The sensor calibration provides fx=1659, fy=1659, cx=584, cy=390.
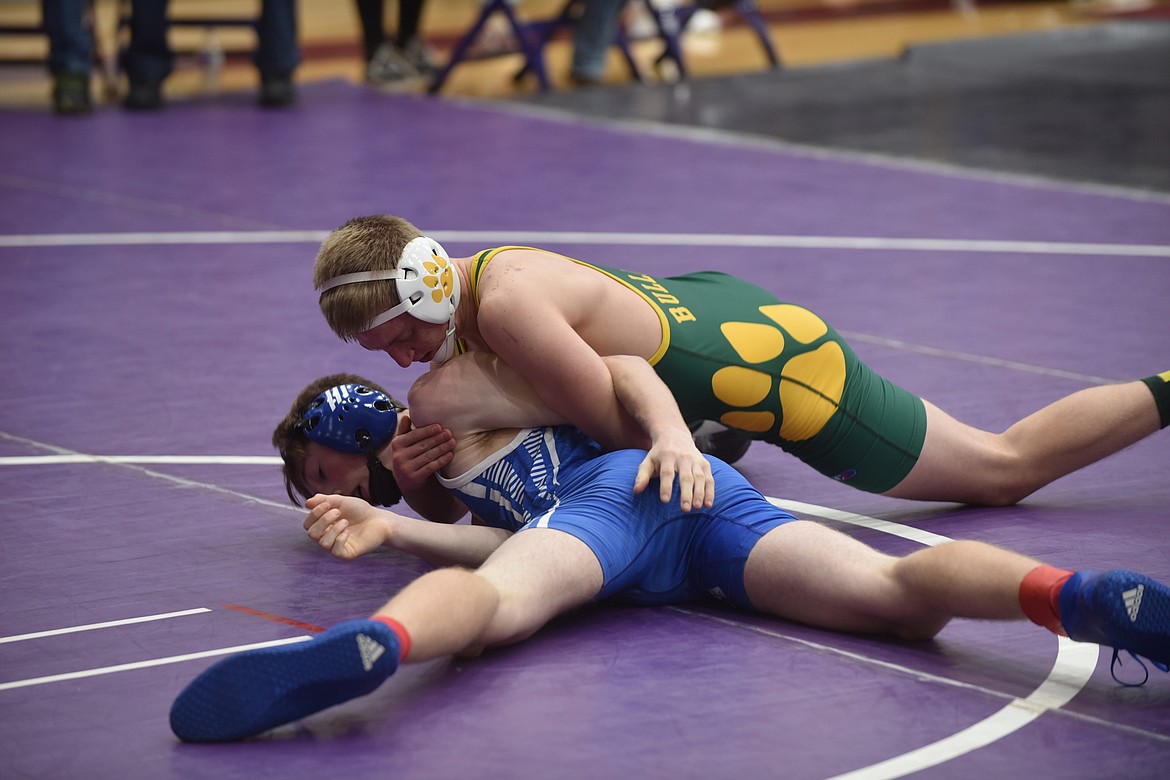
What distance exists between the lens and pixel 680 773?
2609 millimetres

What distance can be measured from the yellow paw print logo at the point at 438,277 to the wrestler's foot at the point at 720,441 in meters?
0.87

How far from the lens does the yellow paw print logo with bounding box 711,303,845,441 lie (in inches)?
146

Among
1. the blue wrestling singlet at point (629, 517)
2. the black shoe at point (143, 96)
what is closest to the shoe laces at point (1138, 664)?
the blue wrestling singlet at point (629, 517)

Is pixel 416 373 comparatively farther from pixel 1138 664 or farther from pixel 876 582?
pixel 1138 664

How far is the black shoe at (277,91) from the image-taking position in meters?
11.0

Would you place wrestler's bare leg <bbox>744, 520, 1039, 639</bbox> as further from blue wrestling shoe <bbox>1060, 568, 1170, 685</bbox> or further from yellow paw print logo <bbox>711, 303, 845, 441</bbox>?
yellow paw print logo <bbox>711, 303, 845, 441</bbox>

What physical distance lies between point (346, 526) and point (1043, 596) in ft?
4.48

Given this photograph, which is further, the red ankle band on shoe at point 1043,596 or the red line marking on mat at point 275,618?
the red line marking on mat at point 275,618

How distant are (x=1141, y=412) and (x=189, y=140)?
23.2 feet

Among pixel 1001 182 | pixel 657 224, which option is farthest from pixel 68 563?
pixel 1001 182

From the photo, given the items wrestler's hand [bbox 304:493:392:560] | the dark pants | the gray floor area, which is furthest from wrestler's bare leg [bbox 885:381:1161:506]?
the dark pants

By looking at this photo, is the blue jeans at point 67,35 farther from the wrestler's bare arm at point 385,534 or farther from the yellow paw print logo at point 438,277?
the wrestler's bare arm at point 385,534

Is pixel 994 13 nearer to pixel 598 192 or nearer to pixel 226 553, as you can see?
pixel 598 192

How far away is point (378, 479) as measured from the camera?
3723 millimetres
